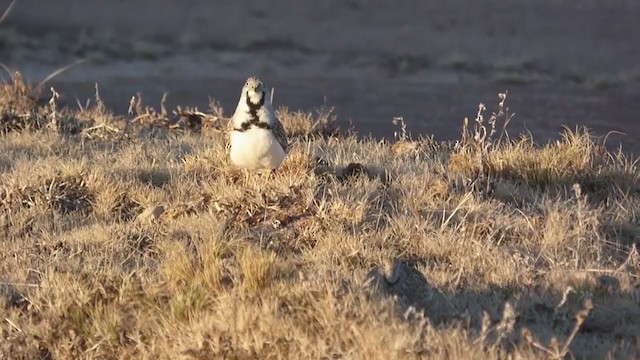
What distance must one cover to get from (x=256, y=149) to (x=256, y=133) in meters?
0.09

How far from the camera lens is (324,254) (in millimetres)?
5332

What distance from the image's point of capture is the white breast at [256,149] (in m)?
6.07

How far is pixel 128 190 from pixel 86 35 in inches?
521

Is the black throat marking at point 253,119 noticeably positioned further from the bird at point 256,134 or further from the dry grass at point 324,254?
the dry grass at point 324,254

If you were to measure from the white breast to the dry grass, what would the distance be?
0.16 m

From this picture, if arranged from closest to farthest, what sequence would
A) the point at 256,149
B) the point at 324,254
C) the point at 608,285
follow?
the point at 608,285 → the point at 324,254 → the point at 256,149

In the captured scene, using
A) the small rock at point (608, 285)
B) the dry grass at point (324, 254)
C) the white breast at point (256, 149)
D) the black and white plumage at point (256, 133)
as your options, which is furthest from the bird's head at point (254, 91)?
the small rock at point (608, 285)

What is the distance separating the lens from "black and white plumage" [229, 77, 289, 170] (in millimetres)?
6082

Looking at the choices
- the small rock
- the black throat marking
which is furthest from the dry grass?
the black throat marking

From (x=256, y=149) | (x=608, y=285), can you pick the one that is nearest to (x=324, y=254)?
(x=256, y=149)

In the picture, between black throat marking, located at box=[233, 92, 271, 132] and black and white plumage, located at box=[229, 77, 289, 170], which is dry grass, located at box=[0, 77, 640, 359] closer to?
black and white plumage, located at box=[229, 77, 289, 170]

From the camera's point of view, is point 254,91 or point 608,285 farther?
point 254,91

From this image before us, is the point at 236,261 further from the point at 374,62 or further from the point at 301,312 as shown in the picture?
the point at 374,62

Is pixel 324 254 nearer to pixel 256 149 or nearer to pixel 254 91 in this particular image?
pixel 256 149
